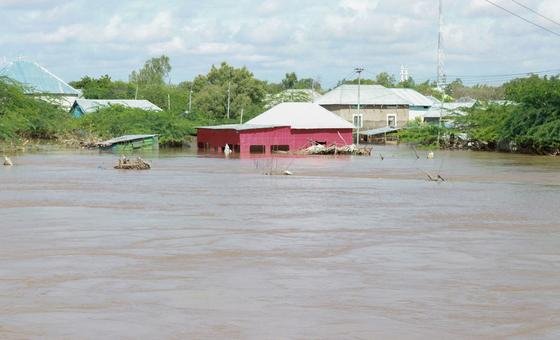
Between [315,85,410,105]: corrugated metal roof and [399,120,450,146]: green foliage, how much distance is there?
Answer: 11.3 m

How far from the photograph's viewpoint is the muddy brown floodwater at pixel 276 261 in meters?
9.86

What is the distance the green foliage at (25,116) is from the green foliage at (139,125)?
1808 mm

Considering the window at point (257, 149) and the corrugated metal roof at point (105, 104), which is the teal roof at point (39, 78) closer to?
the corrugated metal roof at point (105, 104)

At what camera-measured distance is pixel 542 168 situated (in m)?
37.1

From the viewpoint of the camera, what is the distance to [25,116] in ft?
176

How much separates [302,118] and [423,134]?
10.1 meters

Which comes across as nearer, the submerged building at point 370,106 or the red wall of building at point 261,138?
the red wall of building at point 261,138

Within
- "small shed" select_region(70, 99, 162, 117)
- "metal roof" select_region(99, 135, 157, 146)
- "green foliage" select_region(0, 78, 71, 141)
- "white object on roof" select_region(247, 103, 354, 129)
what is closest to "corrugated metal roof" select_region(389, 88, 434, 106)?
"small shed" select_region(70, 99, 162, 117)

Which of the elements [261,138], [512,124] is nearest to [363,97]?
[261,138]

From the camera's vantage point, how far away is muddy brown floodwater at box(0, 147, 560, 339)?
32.3ft

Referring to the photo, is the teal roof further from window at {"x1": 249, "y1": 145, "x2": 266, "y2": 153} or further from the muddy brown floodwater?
the muddy brown floodwater

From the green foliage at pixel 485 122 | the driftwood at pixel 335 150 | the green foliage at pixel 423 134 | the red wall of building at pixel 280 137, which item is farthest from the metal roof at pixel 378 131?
the driftwood at pixel 335 150

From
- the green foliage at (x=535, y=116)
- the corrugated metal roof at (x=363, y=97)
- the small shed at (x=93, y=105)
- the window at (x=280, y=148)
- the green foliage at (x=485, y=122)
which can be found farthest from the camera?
the corrugated metal roof at (x=363, y=97)

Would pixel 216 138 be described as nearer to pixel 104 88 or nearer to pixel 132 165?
pixel 132 165
